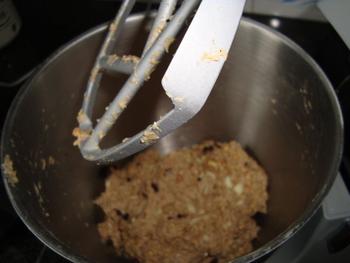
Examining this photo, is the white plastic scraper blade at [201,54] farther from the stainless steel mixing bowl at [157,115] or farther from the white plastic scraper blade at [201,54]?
the stainless steel mixing bowl at [157,115]

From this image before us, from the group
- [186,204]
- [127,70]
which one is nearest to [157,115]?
[186,204]

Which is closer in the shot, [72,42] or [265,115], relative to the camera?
[72,42]

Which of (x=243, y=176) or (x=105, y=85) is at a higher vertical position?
(x=105, y=85)

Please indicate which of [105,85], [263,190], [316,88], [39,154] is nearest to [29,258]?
[39,154]

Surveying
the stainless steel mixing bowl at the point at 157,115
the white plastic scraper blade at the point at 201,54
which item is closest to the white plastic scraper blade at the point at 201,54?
the white plastic scraper blade at the point at 201,54

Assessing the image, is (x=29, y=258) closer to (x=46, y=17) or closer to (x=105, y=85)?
(x=105, y=85)

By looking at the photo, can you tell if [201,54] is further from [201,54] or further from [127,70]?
[127,70]
